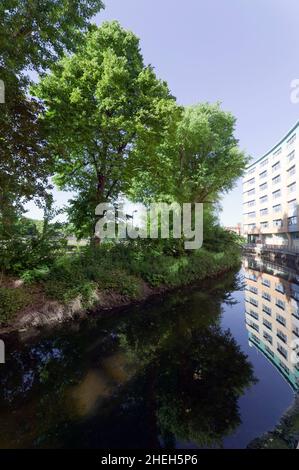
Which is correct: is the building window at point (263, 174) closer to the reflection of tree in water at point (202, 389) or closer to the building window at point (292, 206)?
the building window at point (292, 206)

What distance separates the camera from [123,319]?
9.79 m

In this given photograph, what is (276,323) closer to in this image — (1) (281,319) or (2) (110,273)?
(1) (281,319)

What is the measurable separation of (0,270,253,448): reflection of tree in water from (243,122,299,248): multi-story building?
31068 millimetres

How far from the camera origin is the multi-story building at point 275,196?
135 feet

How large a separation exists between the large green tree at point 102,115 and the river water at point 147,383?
7.78 m

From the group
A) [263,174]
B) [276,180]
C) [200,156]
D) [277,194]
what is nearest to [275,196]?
[277,194]

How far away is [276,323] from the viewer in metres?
9.23

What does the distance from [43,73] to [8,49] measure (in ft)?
5.70

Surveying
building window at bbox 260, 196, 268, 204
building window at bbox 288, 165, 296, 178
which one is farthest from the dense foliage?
building window at bbox 260, 196, 268, 204

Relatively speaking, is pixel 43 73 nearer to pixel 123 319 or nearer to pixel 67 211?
pixel 67 211

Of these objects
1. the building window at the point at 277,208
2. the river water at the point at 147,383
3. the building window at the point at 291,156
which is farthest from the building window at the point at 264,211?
the river water at the point at 147,383

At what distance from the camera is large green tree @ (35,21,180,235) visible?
11469 mm

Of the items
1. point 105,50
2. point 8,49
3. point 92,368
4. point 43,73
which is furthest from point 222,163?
point 92,368

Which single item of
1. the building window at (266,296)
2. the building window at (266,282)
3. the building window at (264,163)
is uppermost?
the building window at (264,163)
